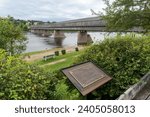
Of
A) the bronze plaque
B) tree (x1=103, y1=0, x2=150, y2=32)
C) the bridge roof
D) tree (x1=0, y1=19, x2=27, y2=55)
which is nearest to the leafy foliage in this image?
the bronze plaque

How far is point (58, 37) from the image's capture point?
136 metres

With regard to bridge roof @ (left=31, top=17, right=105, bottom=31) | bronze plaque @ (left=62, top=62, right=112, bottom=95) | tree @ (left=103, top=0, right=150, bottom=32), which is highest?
tree @ (left=103, top=0, right=150, bottom=32)

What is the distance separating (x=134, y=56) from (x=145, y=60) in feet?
1.58

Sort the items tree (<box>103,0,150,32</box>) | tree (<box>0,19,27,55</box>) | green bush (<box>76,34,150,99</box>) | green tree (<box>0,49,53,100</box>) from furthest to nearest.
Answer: tree (<box>0,19,27,55</box>), tree (<box>103,0,150,32</box>), green bush (<box>76,34,150,99</box>), green tree (<box>0,49,53,100</box>)

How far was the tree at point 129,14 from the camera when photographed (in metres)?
26.5

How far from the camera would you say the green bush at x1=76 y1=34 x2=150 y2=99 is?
39.0ft

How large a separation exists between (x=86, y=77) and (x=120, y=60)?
3503 millimetres

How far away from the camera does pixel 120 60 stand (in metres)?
12.7

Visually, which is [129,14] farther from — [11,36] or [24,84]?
[24,84]

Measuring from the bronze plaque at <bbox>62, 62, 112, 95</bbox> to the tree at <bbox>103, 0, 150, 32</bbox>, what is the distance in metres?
17.0

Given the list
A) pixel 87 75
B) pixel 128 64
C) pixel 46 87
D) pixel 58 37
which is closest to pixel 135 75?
pixel 128 64

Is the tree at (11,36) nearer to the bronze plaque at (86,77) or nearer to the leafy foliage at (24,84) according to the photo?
the bronze plaque at (86,77)

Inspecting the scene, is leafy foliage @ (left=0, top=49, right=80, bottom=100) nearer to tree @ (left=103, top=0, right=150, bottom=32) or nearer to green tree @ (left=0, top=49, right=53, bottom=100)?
green tree @ (left=0, top=49, right=53, bottom=100)

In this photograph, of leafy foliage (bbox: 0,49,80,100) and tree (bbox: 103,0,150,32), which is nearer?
leafy foliage (bbox: 0,49,80,100)
